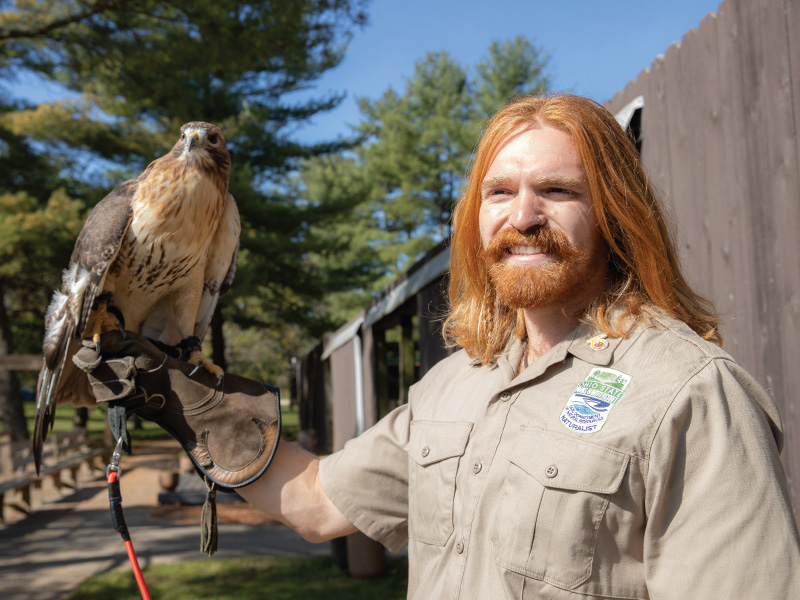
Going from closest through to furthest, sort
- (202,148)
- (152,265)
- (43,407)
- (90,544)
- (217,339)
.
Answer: (43,407), (152,265), (202,148), (90,544), (217,339)

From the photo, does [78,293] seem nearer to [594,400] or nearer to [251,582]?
[594,400]

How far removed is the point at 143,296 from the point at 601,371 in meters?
2.04

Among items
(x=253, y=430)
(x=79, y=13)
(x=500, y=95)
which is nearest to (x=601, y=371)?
(x=253, y=430)

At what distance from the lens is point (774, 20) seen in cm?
201

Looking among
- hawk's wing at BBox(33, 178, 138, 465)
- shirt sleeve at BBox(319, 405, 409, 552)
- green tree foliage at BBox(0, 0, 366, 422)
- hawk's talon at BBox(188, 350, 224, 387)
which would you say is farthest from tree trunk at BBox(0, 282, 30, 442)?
shirt sleeve at BBox(319, 405, 409, 552)

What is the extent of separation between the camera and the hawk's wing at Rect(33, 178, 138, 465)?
7.62 ft

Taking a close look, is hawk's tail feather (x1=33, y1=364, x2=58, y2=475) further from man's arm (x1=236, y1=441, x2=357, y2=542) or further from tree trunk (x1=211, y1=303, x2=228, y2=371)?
tree trunk (x1=211, y1=303, x2=228, y2=371)

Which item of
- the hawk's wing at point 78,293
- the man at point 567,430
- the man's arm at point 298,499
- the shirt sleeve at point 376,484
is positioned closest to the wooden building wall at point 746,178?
the man at point 567,430

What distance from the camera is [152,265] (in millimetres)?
2609

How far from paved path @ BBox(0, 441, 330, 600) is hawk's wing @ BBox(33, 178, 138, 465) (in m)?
3.67

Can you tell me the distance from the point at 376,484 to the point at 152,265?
54.0 inches

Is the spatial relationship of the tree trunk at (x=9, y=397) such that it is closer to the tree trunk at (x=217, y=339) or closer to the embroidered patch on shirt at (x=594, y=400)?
the tree trunk at (x=217, y=339)

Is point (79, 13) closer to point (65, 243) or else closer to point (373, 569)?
point (65, 243)

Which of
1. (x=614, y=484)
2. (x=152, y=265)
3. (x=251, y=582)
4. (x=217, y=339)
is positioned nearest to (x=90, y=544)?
(x=251, y=582)
